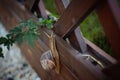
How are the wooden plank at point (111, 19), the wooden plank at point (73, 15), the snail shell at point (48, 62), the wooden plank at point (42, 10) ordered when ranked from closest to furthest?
the wooden plank at point (111, 19) → the wooden plank at point (73, 15) → the snail shell at point (48, 62) → the wooden plank at point (42, 10)

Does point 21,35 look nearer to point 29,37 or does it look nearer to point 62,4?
point 29,37

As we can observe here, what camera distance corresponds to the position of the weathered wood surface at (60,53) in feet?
3.64

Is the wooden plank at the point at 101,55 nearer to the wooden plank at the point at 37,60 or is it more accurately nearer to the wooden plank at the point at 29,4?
the wooden plank at the point at 37,60

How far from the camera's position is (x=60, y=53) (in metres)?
1.34

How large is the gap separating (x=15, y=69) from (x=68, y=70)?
92 cm

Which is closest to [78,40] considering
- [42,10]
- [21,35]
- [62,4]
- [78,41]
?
[78,41]

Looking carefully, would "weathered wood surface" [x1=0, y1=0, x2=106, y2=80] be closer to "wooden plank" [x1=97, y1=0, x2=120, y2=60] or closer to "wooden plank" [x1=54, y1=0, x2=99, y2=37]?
"wooden plank" [x1=54, y1=0, x2=99, y2=37]

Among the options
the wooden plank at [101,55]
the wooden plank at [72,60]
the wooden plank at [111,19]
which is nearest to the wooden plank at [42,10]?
the wooden plank at [72,60]

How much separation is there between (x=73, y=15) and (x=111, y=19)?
29 centimetres

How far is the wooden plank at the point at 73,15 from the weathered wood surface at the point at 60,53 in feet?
0.24

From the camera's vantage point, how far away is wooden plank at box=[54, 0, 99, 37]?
3.22ft

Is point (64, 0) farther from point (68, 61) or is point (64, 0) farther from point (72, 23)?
point (68, 61)

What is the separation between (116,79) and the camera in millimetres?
909

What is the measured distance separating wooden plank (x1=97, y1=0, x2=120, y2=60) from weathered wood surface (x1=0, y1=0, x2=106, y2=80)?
20cm
